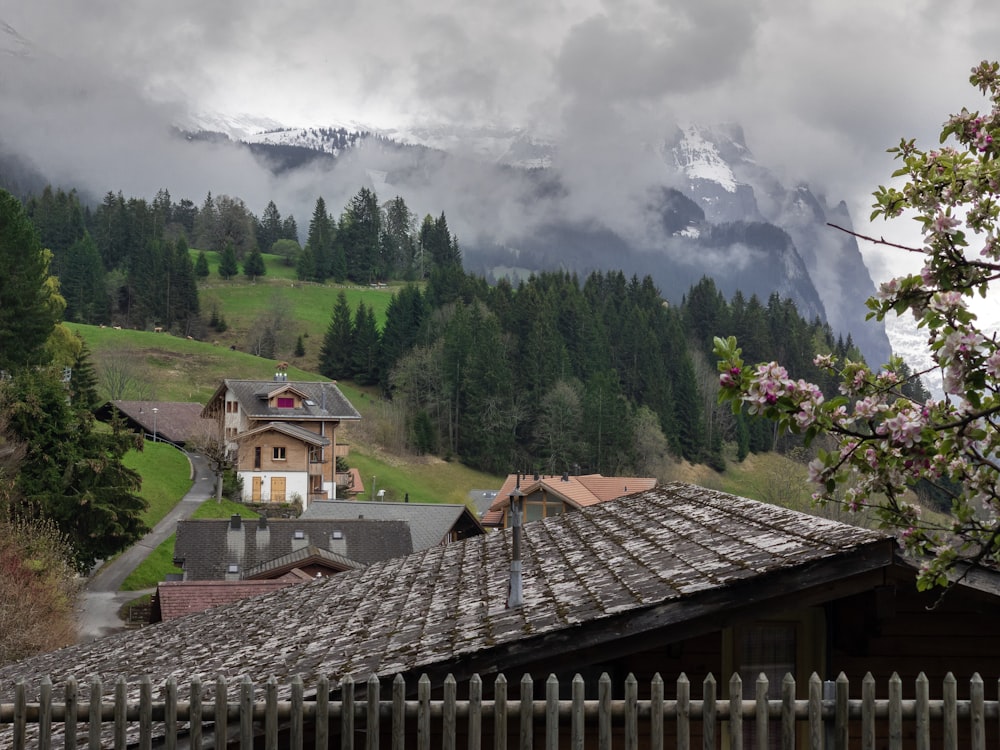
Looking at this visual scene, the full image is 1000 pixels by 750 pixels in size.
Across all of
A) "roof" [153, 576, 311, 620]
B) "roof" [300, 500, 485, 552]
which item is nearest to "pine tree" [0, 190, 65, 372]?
"roof" [300, 500, 485, 552]

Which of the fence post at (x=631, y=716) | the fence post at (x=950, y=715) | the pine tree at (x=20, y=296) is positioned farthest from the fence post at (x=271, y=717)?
the pine tree at (x=20, y=296)

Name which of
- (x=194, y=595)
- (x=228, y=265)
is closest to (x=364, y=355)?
(x=228, y=265)

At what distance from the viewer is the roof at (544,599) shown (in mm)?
6480

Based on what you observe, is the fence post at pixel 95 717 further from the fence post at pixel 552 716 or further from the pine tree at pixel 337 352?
the pine tree at pixel 337 352

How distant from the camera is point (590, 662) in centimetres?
659

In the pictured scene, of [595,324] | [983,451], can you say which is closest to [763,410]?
[983,451]

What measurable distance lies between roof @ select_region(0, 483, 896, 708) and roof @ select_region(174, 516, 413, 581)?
33484mm

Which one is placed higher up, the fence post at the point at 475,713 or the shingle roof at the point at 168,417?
the shingle roof at the point at 168,417

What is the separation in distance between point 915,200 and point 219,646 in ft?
23.8

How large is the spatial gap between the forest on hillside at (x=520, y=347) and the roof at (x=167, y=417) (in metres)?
22.7

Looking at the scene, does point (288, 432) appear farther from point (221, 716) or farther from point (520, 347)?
point (221, 716)

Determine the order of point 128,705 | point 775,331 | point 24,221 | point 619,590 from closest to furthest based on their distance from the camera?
point 128,705 → point 619,590 → point 24,221 → point 775,331

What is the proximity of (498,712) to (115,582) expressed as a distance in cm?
4971

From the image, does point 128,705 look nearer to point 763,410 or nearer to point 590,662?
point 590,662
